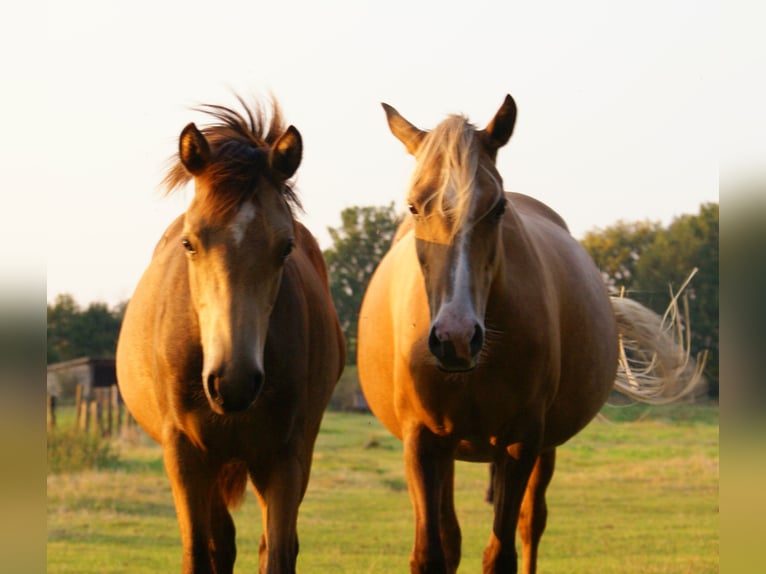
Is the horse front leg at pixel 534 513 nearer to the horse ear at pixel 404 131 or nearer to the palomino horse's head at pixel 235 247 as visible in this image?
the horse ear at pixel 404 131

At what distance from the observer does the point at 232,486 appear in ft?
22.6

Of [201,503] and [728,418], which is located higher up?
[728,418]

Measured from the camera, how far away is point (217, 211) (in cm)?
504

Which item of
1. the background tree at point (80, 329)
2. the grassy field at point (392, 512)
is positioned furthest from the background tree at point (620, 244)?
the background tree at point (80, 329)

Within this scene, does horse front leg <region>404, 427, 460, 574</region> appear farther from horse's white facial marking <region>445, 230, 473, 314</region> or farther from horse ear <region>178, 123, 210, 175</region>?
horse ear <region>178, 123, 210, 175</region>

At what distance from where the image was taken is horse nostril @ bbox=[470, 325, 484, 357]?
16.3 feet

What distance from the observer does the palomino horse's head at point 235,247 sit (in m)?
4.78

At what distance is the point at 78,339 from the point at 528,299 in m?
32.9

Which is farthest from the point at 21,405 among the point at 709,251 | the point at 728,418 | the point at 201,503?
the point at 709,251

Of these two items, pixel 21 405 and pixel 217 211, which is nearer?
pixel 21 405

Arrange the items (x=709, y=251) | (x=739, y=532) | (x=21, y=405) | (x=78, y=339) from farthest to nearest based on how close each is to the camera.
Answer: (x=78, y=339) < (x=709, y=251) < (x=739, y=532) < (x=21, y=405)

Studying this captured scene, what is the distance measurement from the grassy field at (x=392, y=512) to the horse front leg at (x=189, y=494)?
4.44m

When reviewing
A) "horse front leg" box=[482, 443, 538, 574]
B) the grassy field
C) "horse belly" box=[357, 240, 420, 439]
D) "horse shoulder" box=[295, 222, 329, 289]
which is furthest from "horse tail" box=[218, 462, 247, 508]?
the grassy field

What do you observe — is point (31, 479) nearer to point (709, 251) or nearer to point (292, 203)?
point (292, 203)
